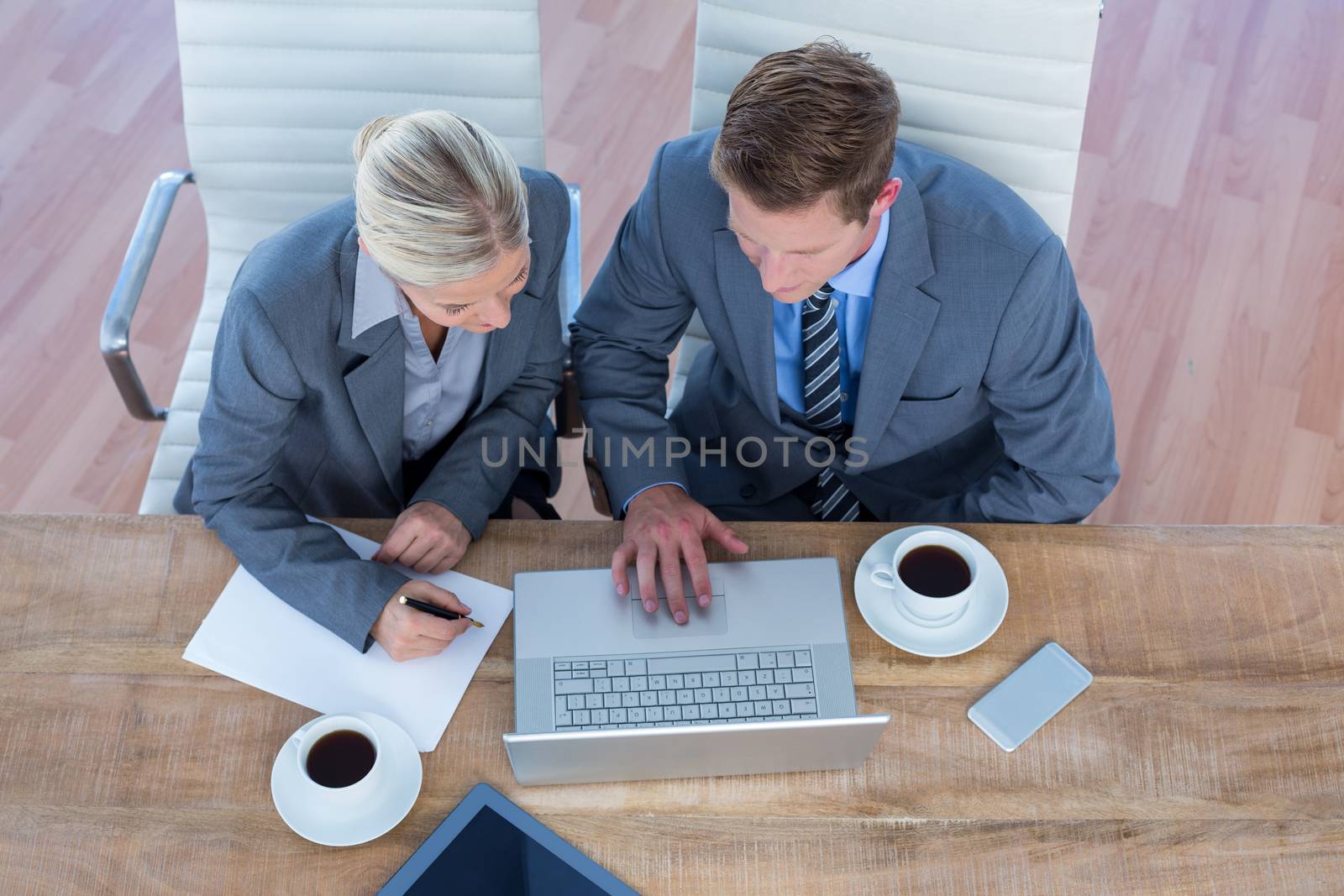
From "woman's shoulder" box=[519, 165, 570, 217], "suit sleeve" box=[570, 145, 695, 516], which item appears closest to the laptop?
"suit sleeve" box=[570, 145, 695, 516]

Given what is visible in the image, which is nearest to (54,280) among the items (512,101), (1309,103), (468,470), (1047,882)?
(512,101)

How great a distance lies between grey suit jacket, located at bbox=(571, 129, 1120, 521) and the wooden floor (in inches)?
32.5

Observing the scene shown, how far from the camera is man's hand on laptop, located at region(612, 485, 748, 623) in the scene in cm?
126

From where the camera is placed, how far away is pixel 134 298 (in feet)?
5.45

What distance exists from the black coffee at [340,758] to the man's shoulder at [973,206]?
2.90 ft

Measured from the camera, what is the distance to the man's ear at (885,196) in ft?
4.27

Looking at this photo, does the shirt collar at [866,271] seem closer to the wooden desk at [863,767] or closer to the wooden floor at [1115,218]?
the wooden desk at [863,767]

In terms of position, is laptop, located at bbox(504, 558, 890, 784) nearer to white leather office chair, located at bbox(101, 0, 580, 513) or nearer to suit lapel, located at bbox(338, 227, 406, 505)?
suit lapel, located at bbox(338, 227, 406, 505)

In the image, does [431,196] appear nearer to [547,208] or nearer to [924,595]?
[547,208]

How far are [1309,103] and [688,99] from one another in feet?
5.12

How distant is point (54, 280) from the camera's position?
2609 millimetres

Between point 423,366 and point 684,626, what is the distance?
0.54 metres

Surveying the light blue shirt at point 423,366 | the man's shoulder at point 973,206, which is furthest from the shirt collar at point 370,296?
the man's shoulder at point 973,206

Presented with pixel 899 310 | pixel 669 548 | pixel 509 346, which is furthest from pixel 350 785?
pixel 899 310
